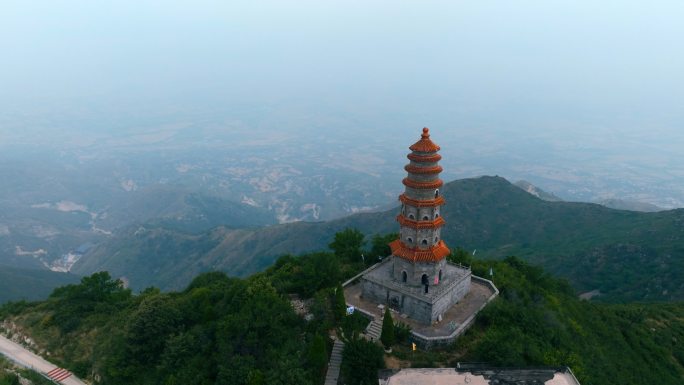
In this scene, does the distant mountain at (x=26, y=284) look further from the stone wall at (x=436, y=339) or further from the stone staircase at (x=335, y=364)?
the stone wall at (x=436, y=339)

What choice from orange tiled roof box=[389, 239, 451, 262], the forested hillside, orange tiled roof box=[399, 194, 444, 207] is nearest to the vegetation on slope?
the forested hillside

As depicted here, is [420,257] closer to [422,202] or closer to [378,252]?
[422,202]

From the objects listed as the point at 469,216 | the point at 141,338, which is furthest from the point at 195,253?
the point at 141,338

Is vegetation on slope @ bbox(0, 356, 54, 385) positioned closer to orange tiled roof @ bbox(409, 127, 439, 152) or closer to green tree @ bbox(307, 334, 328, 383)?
green tree @ bbox(307, 334, 328, 383)

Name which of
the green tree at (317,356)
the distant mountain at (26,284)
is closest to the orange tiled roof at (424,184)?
the green tree at (317,356)

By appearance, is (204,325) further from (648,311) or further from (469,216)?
(469,216)

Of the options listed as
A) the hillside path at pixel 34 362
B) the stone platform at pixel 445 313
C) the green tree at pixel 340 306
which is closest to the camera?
A: the stone platform at pixel 445 313
